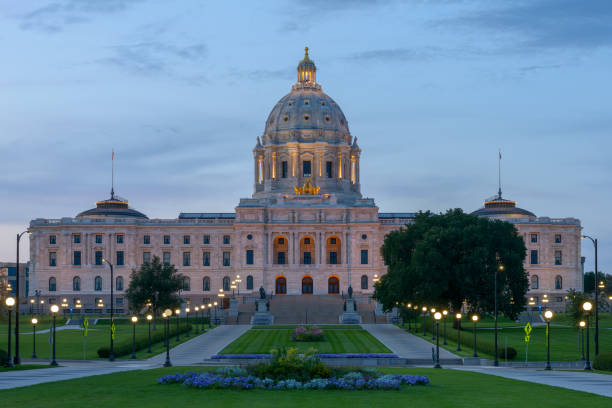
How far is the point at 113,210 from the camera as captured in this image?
164250 mm

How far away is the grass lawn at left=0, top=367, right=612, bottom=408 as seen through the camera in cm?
3016

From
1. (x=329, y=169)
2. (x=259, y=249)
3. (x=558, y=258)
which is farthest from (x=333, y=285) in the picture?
(x=558, y=258)

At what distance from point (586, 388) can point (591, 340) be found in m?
43.8

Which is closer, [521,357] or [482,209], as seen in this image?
[521,357]

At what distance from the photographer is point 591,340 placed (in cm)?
7688

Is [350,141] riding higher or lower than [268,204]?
higher

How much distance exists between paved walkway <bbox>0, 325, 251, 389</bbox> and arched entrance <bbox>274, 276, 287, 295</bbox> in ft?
152

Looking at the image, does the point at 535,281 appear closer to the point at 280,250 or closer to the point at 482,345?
the point at 280,250

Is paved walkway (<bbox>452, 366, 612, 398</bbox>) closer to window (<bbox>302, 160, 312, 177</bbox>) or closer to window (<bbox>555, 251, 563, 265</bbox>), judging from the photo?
window (<bbox>555, 251, 563, 265</bbox>)

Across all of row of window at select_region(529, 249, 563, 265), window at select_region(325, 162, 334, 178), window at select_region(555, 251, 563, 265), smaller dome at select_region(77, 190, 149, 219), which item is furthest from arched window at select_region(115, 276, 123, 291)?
window at select_region(555, 251, 563, 265)

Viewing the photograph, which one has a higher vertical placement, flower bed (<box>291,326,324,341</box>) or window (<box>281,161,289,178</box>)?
window (<box>281,161,289,178</box>)

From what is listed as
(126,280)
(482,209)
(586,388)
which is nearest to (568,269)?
(482,209)

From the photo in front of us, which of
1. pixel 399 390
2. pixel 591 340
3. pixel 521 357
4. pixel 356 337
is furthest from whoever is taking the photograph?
pixel 356 337

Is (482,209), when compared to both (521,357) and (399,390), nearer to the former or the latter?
(521,357)
